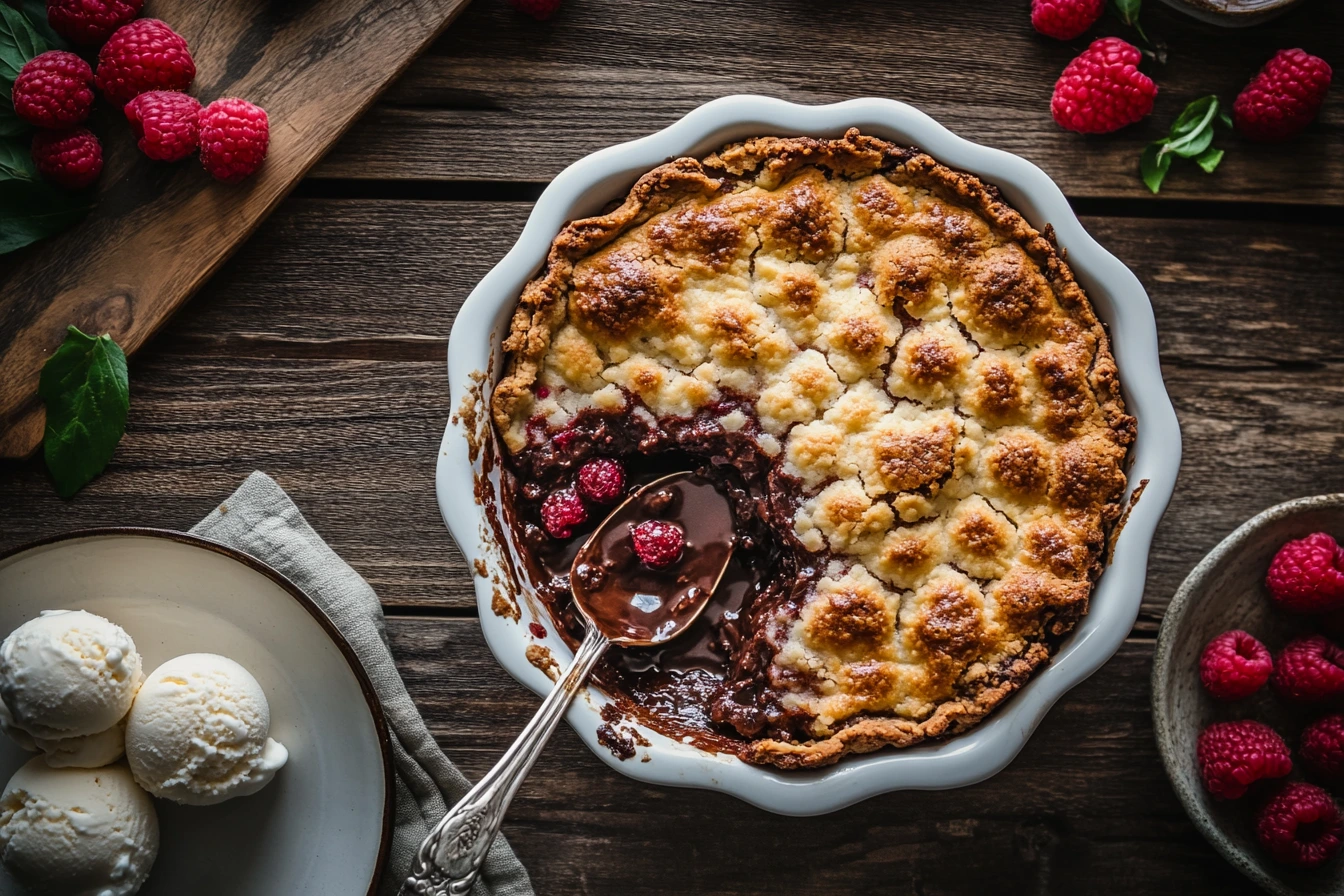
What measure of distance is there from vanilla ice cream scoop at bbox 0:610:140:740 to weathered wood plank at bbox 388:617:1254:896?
2.24ft

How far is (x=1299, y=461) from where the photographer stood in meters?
2.58

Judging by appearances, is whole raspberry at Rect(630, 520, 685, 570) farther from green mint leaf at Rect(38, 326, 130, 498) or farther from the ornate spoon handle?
green mint leaf at Rect(38, 326, 130, 498)

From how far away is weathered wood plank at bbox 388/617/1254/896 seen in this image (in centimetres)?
254

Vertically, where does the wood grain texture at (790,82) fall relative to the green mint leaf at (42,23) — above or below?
below

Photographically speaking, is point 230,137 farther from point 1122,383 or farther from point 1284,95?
point 1284,95

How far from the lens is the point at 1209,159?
252 centimetres

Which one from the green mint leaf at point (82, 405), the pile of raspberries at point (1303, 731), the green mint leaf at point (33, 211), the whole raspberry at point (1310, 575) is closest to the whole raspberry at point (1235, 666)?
the pile of raspberries at point (1303, 731)

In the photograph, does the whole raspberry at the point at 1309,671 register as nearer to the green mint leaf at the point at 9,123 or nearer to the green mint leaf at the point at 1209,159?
the green mint leaf at the point at 1209,159

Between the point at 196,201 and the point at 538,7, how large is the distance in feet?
3.59

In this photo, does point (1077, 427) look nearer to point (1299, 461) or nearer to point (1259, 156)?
point (1299, 461)

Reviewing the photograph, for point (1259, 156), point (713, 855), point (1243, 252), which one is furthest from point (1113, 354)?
point (713, 855)

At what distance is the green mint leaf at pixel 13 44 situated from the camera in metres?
2.49

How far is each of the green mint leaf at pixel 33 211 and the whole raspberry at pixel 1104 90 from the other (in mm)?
2729

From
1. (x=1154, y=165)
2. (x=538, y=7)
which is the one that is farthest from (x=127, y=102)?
(x=1154, y=165)
